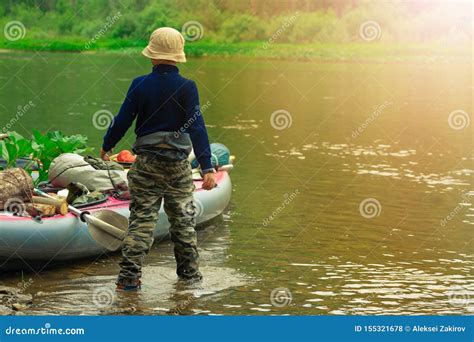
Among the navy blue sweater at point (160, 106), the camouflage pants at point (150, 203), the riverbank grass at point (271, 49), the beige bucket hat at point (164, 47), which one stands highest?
the riverbank grass at point (271, 49)

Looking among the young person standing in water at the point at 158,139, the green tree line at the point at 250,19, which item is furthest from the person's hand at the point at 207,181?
the green tree line at the point at 250,19

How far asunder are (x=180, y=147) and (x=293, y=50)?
39.9m

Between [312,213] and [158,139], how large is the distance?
3.83m

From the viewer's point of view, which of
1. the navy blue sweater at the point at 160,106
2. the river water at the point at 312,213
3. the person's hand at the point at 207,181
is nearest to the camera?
the navy blue sweater at the point at 160,106

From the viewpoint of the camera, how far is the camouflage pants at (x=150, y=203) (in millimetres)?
7055

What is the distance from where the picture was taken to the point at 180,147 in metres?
7.04

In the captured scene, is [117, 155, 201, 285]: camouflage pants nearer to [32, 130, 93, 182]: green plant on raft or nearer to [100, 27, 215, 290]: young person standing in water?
[100, 27, 215, 290]: young person standing in water

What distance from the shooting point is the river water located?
7.38 m

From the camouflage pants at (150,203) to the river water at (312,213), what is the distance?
10.5 inches

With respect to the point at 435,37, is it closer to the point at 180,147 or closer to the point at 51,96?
the point at 51,96

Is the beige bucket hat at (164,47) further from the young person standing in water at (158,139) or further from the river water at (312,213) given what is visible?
the river water at (312,213)

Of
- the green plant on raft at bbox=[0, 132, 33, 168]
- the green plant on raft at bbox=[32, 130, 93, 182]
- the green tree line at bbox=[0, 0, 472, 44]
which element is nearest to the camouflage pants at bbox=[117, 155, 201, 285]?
the green plant on raft at bbox=[0, 132, 33, 168]

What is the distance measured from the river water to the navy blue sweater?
3.59ft

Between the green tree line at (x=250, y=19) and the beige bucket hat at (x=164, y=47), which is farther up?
the green tree line at (x=250, y=19)
